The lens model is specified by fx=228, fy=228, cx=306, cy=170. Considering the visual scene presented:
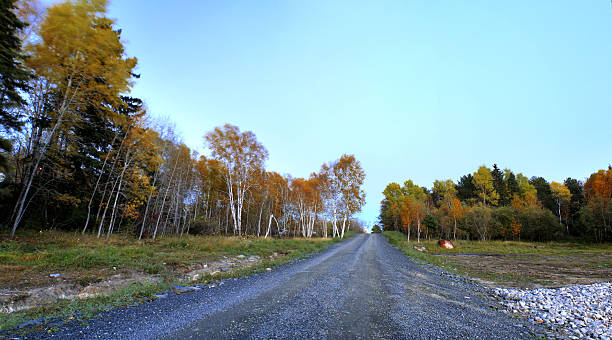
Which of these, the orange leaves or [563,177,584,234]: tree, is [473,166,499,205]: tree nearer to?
[563,177,584,234]: tree

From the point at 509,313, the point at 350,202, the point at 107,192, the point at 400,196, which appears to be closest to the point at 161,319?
the point at 509,313

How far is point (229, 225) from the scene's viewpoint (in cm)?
3853

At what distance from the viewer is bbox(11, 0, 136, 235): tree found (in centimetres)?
1046

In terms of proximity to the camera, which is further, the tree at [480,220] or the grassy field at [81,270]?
the tree at [480,220]

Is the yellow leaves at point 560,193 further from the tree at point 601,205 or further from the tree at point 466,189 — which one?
the tree at point 466,189

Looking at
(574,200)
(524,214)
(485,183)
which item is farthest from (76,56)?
(574,200)

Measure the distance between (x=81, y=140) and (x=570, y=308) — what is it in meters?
23.9

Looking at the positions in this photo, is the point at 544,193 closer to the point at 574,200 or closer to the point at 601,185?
the point at 574,200

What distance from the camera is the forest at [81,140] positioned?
10297 millimetres

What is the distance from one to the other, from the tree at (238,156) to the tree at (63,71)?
987 centimetres

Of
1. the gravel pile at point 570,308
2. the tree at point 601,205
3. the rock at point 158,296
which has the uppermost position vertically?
the tree at point 601,205

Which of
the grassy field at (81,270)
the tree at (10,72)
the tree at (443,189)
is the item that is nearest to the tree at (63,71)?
the tree at (10,72)

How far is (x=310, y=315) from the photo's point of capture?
4.67 metres

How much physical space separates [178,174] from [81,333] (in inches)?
921
